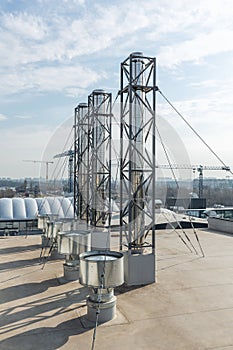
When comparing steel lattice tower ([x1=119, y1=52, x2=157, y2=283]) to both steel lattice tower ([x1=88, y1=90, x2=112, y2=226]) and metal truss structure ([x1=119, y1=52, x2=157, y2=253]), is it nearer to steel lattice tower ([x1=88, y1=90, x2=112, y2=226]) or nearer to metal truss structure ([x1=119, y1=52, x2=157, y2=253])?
metal truss structure ([x1=119, y1=52, x2=157, y2=253])

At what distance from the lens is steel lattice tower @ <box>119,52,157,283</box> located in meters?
8.34

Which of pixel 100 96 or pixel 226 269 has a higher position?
pixel 100 96

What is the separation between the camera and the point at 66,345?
511 centimetres

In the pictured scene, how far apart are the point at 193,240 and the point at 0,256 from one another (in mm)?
7481

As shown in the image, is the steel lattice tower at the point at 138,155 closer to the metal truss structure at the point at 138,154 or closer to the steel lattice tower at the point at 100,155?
the metal truss structure at the point at 138,154

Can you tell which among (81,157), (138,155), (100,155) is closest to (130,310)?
(138,155)

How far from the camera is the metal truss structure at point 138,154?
834cm

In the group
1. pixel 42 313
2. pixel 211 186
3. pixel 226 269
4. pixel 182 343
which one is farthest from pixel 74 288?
pixel 211 186

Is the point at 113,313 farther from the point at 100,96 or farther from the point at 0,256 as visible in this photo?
the point at 100,96

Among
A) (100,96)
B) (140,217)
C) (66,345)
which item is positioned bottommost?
(66,345)

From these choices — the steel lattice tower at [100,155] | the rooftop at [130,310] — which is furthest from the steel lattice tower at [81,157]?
the rooftop at [130,310]

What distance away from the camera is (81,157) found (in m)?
15.1

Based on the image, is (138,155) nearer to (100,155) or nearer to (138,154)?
(138,154)

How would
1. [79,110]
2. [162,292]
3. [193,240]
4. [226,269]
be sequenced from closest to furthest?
[162,292] → [226,269] → [193,240] → [79,110]
